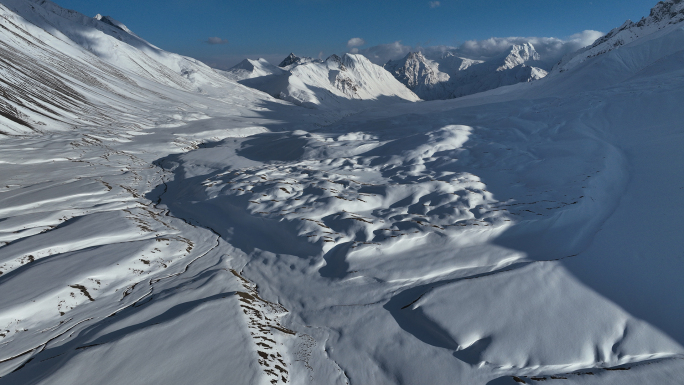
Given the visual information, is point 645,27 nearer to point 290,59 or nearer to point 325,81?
point 325,81

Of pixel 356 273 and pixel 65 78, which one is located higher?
pixel 65 78

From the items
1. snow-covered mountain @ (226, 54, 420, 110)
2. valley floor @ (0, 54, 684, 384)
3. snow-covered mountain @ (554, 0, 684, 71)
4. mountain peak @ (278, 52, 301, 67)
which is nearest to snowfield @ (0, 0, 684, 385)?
valley floor @ (0, 54, 684, 384)

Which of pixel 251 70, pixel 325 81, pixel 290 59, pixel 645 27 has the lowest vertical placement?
pixel 325 81

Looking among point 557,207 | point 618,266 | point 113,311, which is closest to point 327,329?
point 113,311

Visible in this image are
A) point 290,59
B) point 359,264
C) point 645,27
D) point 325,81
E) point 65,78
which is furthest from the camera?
point 290,59

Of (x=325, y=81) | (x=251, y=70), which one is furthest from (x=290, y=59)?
(x=325, y=81)

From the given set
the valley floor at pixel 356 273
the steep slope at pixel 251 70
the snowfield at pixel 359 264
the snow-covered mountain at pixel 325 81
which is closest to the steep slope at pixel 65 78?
the snowfield at pixel 359 264

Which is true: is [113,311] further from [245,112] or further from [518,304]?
[245,112]

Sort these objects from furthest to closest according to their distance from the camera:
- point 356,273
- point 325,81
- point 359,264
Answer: point 325,81 < point 359,264 < point 356,273
